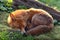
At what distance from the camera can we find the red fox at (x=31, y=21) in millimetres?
5797

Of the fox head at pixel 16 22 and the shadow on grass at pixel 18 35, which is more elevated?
the fox head at pixel 16 22

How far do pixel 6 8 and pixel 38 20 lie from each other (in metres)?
1.64

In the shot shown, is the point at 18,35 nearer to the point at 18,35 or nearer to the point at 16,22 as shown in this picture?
the point at 18,35

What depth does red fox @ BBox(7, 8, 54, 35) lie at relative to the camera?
19.0 ft

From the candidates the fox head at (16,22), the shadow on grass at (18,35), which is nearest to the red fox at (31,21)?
the fox head at (16,22)

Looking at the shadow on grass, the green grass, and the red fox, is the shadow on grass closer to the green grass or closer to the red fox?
the green grass

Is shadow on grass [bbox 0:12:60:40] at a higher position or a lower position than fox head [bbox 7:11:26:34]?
lower

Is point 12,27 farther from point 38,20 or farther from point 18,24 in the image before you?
point 38,20

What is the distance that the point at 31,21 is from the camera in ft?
20.0

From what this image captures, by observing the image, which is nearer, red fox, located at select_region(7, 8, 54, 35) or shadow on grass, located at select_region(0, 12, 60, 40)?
shadow on grass, located at select_region(0, 12, 60, 40)

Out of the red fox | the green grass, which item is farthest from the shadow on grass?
the red fox

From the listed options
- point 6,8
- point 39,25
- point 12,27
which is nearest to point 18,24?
point 12,27

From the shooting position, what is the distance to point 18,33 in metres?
5.73

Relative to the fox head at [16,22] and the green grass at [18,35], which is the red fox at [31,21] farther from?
the green grass at [18,35]
